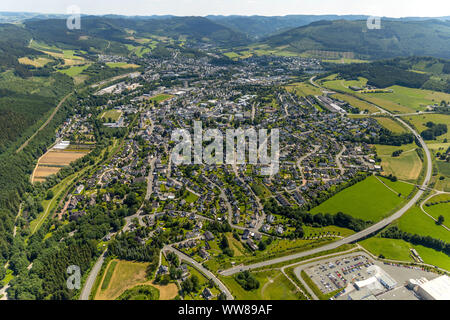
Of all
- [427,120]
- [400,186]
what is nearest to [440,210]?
[400,186]

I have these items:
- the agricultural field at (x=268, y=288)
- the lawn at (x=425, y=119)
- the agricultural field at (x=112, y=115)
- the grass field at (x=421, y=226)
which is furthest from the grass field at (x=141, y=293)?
the lawn at (x=425, y=119)

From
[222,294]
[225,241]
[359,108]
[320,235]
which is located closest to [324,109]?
[359,108]

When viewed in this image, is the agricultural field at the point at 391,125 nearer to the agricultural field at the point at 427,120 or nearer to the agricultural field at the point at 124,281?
the agricultural field at the point at 427,120

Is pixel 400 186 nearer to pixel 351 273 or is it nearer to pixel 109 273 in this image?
pixel 351 273

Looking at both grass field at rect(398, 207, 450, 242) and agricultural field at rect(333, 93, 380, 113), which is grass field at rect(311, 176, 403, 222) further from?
agricultural field at rect(333, 93, 380, 113)

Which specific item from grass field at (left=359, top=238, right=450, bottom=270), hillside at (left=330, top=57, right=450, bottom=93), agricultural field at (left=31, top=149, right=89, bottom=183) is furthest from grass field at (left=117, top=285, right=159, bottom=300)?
hillside at (left=330, top=57, right=450, bottom=93)
